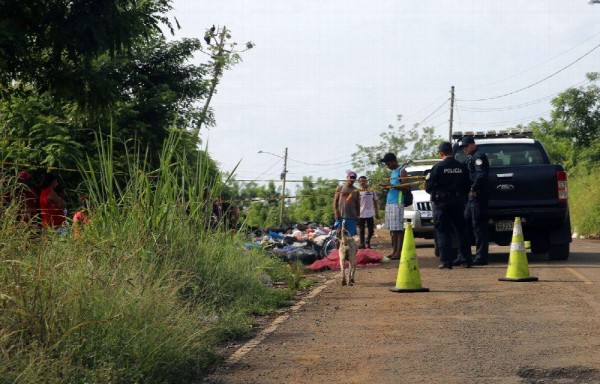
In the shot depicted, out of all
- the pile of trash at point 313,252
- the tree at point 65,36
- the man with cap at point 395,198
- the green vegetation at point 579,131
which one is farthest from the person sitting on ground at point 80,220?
the green vegetation at point 579,131

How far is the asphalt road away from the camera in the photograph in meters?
7.79

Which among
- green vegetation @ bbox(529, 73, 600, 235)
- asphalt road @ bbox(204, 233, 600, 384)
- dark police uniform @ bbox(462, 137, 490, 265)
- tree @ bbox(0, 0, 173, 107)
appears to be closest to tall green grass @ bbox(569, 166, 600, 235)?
green vegetation @ bbox(529, 73, 600, 235)

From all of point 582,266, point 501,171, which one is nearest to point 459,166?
point 501,171

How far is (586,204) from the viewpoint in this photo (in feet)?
122

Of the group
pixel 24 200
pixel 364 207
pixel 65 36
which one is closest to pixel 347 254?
pixel 65 36

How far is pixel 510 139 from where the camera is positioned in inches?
745

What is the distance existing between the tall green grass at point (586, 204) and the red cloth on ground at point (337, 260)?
56.9 feet

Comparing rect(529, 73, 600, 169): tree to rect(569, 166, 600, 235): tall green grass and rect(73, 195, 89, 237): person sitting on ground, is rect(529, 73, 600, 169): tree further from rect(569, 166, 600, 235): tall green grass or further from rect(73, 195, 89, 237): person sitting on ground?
rect(73, 195, 89, 237): person sitting on ground

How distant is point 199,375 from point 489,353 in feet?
7.80

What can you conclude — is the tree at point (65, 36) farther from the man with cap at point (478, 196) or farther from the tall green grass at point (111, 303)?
the man with cap at point (478, 196)

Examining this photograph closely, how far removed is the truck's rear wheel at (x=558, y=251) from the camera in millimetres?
18219

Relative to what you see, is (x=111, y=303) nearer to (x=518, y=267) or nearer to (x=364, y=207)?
(x=518, y=267)

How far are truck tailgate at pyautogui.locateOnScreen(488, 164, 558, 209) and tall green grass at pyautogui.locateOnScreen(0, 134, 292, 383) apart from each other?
688 centimetres

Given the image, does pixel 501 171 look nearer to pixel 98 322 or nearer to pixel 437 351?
pixel 437 351
